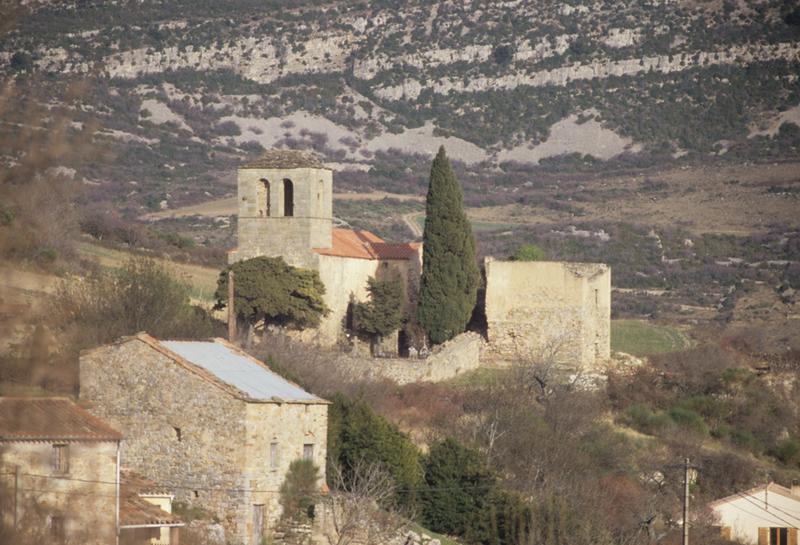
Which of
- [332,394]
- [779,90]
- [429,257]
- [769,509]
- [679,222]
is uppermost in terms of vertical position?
[779,90]

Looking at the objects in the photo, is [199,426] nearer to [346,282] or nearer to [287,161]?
[346,282]

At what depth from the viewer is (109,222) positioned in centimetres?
6450

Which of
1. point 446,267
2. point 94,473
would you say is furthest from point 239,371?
point 446,267

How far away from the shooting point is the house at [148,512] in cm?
2245

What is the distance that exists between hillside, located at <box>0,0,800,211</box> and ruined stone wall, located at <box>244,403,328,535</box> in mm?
68974

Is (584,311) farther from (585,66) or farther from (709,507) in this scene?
(585,66)

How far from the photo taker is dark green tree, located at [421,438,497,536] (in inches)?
1132

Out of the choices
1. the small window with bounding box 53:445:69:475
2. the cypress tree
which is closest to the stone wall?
the cypress tree

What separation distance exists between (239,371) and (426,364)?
42.9ft

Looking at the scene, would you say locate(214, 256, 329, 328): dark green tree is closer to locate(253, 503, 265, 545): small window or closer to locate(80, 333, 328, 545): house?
locate(80, 333, 328, 545): house

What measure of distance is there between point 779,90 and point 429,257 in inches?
2475

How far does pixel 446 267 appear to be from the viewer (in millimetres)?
42688

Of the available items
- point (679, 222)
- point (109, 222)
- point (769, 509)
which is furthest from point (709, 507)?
point (679, 222)

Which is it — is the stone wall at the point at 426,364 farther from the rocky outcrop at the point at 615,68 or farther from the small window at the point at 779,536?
the rocky outcrop at the point at 615,68
